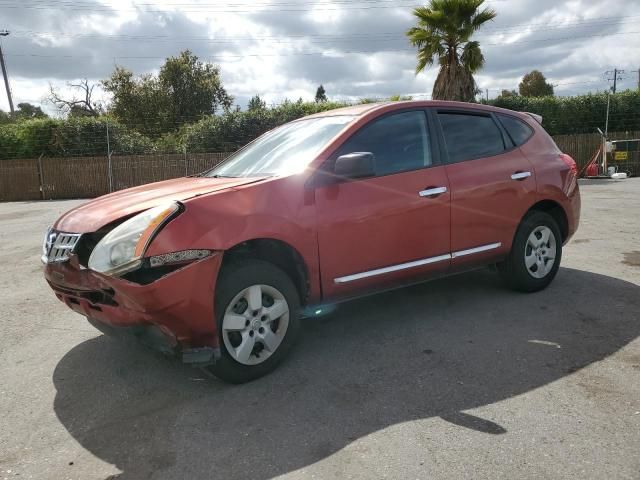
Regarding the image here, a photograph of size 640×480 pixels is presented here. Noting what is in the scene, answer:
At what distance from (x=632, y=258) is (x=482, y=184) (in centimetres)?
313

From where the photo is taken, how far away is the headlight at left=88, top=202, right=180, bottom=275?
9.98 feet

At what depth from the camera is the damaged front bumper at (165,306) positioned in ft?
10.0

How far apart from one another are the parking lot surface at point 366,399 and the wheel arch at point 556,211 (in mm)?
658

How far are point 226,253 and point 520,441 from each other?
198 cm

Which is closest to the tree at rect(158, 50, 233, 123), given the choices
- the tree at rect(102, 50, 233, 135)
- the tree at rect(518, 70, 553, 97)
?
the tree at rect(102, 50, 233, 135)

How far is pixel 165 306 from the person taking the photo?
307 centimetres

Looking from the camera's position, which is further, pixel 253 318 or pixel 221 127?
pixel 221 127

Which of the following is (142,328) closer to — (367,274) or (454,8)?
(367,274)

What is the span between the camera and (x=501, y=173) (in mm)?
4758

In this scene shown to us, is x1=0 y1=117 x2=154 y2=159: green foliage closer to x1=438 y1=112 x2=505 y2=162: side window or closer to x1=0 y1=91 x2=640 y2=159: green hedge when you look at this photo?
x1=0 y1=91 x2=640 y2=159: green hedge

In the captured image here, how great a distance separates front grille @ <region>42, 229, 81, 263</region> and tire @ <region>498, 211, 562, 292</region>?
370cm

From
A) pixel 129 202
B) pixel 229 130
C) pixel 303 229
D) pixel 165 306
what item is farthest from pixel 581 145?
pixel 165 306

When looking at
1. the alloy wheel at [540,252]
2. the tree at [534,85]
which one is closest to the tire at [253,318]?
the alloy wheel at [540,252]

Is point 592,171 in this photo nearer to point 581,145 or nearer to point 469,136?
A: point 581,145
